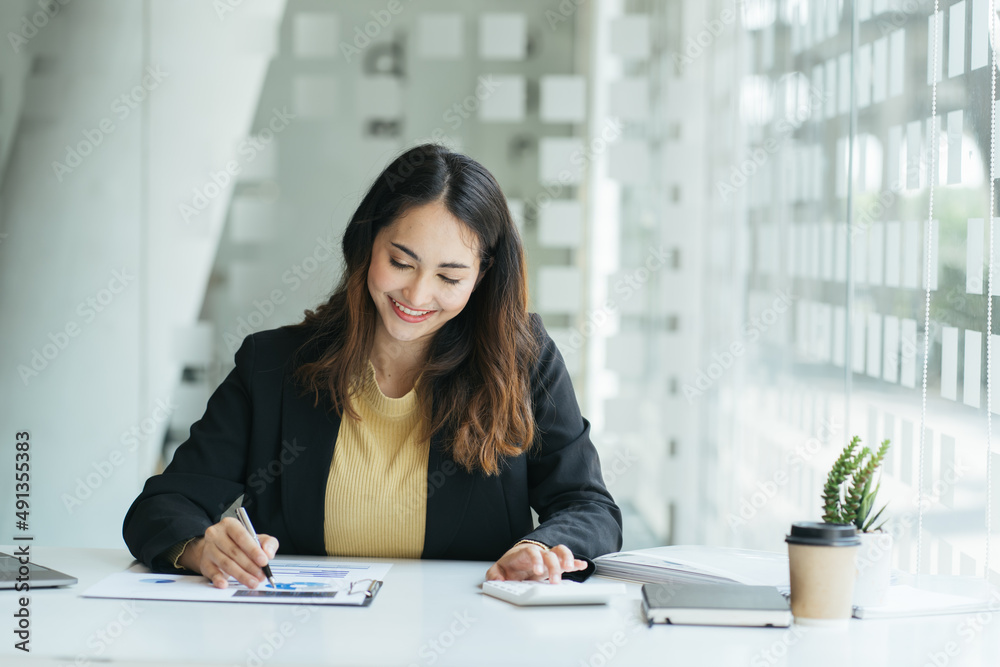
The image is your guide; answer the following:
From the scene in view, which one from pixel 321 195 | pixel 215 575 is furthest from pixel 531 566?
pixel 321 195

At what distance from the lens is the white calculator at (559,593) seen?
1.30 m

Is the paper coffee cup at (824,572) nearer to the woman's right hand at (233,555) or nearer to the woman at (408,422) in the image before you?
the woman at (408,422)

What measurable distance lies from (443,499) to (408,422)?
0.17 m

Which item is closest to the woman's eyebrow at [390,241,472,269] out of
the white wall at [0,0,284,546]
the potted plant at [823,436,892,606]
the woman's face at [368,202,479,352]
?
the woman's face at [368,202,479,352]

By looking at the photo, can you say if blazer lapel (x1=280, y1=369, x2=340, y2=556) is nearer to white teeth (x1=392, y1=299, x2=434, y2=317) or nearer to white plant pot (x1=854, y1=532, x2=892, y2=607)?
white teeth (x1=392, y1=299, x2=434, y2=317)

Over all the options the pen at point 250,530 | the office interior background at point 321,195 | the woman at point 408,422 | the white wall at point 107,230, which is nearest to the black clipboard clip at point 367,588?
the pen at point 250,530

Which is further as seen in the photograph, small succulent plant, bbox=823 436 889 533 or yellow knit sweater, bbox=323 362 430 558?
yellow knit sweater, bbox=323 362 430 558

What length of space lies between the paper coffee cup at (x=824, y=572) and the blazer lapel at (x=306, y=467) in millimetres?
882

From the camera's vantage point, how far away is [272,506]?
176cm

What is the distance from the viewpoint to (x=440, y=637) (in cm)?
117

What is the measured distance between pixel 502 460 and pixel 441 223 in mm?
469

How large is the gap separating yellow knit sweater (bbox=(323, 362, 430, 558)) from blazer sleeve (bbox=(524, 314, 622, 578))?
223 mm

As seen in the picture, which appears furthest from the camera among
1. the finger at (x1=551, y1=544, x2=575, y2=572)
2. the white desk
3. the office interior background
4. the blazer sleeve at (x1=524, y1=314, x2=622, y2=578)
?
the office interior background

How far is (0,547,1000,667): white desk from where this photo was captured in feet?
3.59
